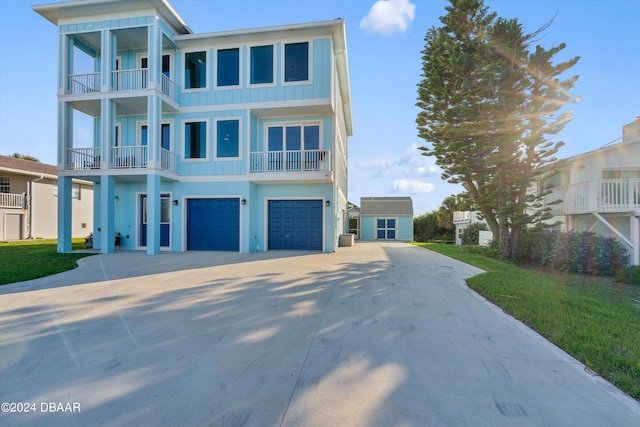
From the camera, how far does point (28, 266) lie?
818 cm

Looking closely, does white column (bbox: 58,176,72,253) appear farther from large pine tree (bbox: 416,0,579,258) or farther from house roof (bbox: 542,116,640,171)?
house roof (bbox: 542,116,640,171)

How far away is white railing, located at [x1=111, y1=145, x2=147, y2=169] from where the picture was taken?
11703mm

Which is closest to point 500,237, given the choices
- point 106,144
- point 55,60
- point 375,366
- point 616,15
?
point 616,15

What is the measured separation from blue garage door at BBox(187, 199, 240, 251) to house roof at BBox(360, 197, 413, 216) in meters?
17.0

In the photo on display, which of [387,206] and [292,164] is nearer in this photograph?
[292,164]

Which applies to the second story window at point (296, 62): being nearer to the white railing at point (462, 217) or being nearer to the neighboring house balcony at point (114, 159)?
the neighboring house balcony at point (114, 159)

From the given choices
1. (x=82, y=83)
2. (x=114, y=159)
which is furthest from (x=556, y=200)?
(x=82, y=83)

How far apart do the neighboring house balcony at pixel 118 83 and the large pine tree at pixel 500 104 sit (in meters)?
12.0

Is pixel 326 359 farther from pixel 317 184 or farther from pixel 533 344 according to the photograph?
pixel 317 184

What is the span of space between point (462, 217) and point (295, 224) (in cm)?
1733

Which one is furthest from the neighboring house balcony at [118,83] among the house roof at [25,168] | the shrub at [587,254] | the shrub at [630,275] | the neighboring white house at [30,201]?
the shrub at [630,275]

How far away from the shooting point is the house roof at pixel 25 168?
1920 cm

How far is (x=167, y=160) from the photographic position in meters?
12.3

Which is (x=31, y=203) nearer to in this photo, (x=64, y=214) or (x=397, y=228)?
(x=64, y=214)
